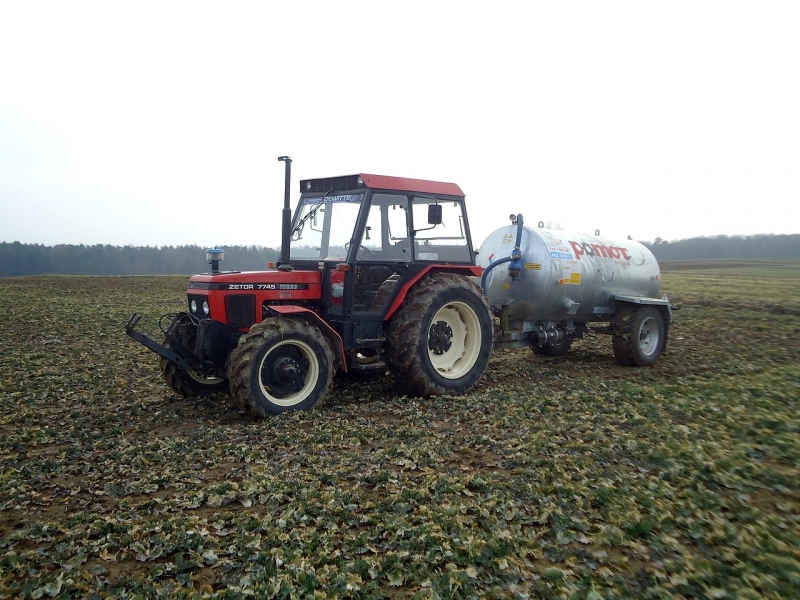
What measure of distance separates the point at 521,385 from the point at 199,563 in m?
6.13

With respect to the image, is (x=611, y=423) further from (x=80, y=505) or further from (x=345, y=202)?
(x=80, y=505)

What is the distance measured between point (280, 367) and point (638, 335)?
269 inches

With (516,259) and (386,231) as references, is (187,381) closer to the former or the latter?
(386,231)

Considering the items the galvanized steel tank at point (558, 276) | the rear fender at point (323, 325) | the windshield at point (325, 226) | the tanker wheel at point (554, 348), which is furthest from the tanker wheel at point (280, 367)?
the tanker wheel at point (554, 348)

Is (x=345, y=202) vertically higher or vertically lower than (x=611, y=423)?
higher

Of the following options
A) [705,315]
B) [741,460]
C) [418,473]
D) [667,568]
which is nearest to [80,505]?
[418,473]

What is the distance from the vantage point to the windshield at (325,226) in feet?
27.0

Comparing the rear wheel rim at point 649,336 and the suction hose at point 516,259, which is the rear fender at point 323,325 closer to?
the suction hose at point 516,259

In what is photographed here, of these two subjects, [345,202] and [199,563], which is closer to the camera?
[199,563]

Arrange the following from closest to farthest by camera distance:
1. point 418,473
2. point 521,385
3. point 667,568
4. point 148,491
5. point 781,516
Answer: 1. point 667,568
2. point 781,516
3. point 148,491
4. point 418,473
5. point 521,385

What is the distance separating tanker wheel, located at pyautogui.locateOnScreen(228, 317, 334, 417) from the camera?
695 cm

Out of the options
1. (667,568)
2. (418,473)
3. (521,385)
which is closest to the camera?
(667,568)

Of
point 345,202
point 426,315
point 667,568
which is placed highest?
point 345,202

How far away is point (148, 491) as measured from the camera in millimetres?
5230
